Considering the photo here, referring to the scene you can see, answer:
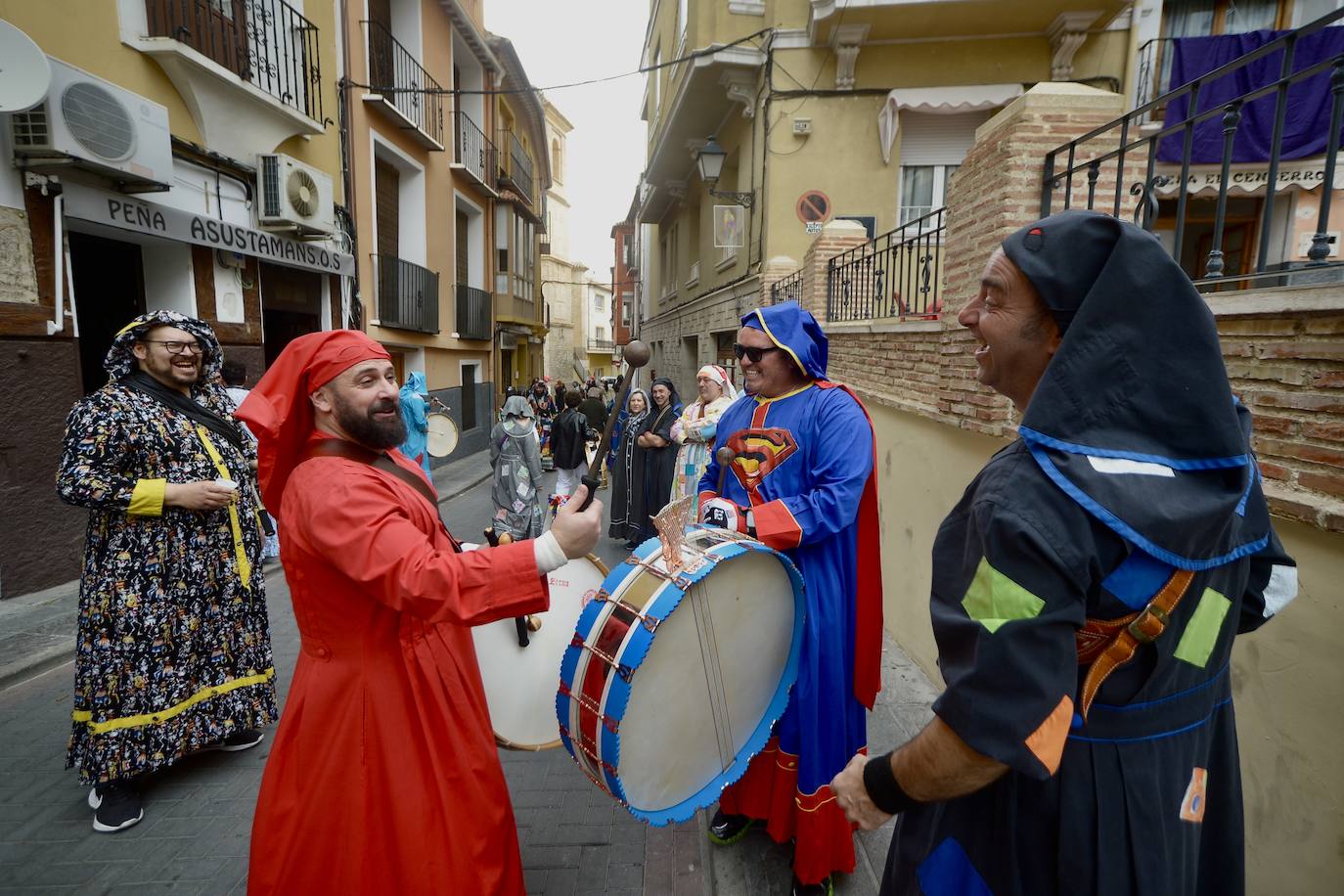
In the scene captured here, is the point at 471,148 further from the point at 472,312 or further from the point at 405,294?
the point at 405,294

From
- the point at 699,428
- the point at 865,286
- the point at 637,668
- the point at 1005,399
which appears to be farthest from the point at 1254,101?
the point at 637,668

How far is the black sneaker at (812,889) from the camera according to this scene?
99.8 inches

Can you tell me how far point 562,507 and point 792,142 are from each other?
35.4 feet

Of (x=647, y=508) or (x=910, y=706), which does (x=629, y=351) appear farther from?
(x=647, y=508)

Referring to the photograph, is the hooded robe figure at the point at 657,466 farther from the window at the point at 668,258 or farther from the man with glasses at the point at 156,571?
the window at the point at 668,258

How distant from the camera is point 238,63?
7750 mm

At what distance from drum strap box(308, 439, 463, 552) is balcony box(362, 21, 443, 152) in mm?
10462

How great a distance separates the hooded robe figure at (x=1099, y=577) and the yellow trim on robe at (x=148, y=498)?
125 inches

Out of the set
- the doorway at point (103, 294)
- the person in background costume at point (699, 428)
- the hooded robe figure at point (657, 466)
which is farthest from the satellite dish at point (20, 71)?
the hooded robe figure at point (657, 466)

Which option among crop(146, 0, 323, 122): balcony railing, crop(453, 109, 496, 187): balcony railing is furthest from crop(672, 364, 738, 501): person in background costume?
crop(453, 109, 496, 187): balcony railing

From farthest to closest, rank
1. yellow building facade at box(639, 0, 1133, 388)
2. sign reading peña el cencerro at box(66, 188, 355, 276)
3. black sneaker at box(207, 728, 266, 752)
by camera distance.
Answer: yellow building facade at box(639, 0, 1133, 388) → sign reading peña el cencerro at box(66, 188, 355, 276) → black sneaker at box(207, 728, 266, 752)

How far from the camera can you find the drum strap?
1.93 meters

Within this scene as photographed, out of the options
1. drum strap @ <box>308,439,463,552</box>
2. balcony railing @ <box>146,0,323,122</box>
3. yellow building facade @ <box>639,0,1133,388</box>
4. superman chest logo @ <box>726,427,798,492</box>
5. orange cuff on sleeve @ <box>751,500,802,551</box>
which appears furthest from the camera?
yellow building facade @ <box>639,0,1133,388</box>

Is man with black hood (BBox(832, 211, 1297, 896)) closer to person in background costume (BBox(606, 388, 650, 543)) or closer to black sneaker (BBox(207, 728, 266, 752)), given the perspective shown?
black sneaker (BBox(207, 728, 266, 752))
